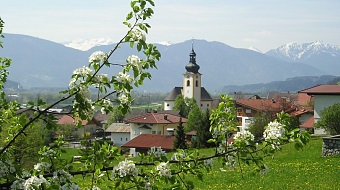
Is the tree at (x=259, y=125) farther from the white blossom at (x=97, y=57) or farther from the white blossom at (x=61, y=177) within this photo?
the white blossom at (x=61, y=177)

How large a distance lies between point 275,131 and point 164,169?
122 cm

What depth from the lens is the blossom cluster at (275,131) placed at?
4.83m

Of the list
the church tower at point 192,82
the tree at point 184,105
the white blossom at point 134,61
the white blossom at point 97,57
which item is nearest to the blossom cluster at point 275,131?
the white blossom at point 134,61

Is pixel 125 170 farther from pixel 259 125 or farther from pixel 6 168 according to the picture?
pixel 259 125

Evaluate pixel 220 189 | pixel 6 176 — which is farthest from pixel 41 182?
pixel 220 189

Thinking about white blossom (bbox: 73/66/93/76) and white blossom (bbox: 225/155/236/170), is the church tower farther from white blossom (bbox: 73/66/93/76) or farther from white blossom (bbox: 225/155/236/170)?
white blossom (bbox: 73/66/93/76)

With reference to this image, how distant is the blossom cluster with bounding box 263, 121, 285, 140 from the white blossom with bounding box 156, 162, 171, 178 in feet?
3.71

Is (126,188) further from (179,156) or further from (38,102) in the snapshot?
(38,102)

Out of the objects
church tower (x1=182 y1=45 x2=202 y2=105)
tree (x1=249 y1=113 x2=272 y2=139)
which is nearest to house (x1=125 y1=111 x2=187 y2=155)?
tree (x1=249 y1=113 x2=272 y2=139)

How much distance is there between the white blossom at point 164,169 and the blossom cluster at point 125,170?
23 cm

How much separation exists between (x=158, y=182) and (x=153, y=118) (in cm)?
7647

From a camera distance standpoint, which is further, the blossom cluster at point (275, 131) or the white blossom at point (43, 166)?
the blossom cluster at point (275, 131)

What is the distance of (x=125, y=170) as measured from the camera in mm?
4254

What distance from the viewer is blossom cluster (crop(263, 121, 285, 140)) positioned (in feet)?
15.9
